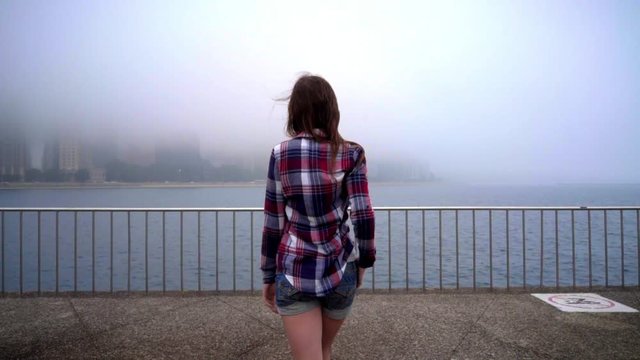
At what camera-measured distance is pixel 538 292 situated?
506 cm

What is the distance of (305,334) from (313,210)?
1.62 ft

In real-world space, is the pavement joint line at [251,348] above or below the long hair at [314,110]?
below

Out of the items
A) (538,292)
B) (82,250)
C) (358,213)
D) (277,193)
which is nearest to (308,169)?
(277,193)

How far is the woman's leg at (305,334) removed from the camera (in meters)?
1.61

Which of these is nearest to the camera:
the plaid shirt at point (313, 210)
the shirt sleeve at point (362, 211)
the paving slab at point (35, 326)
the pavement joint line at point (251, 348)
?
the plaid shirt at point (313, 210)

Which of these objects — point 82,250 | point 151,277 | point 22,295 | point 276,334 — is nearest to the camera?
point 276,334

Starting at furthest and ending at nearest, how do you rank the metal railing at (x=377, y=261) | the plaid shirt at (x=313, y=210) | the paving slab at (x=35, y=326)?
the metal railing at (x=377, y=261), the paving slab at (x=35, y=326), the plaid shirt at (x=313, y=210)

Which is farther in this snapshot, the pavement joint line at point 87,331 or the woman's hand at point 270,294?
the pavement joint line at point 87,331

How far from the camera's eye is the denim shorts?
1.60 m

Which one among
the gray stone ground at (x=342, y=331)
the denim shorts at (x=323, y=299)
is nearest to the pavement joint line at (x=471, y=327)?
the gray stone ground at (x=342, y=331)

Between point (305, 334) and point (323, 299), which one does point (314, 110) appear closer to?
point (323, 299)

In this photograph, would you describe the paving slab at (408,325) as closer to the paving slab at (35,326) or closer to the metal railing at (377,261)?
the paving slab at (35,326)

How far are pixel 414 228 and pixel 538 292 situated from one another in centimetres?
3637

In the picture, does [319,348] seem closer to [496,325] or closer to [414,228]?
[496,325]
